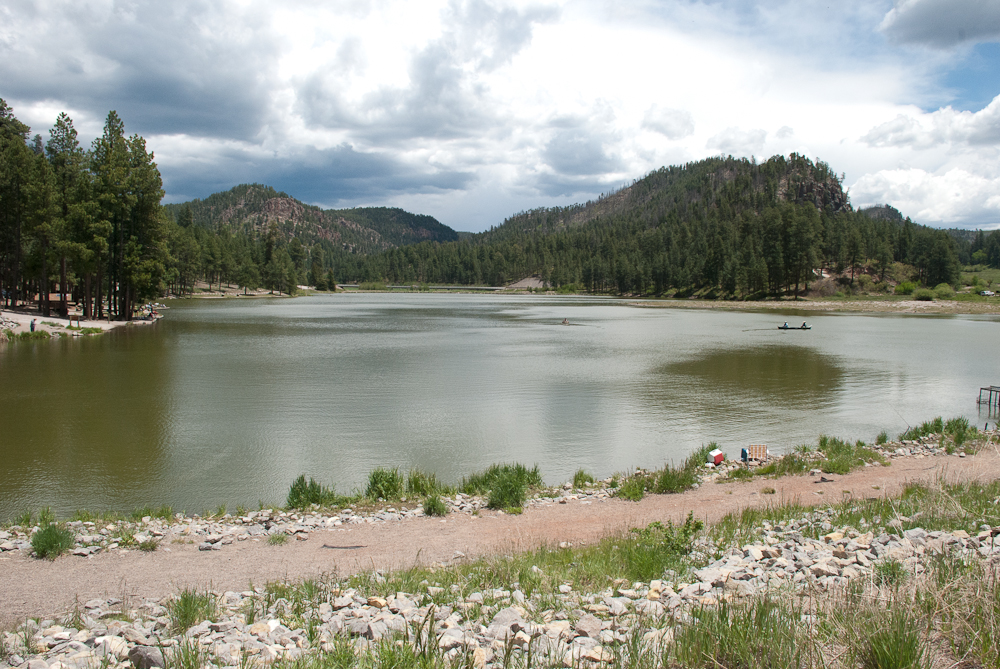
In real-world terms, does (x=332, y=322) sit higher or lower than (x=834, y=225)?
lower

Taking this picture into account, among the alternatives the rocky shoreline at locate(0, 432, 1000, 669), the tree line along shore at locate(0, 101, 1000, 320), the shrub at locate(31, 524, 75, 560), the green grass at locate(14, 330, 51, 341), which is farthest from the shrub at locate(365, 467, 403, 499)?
the tree line along shore at locate(0, 101, 1000, 320)

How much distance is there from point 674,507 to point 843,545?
411 cm

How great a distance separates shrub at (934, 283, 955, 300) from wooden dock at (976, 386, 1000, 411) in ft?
329

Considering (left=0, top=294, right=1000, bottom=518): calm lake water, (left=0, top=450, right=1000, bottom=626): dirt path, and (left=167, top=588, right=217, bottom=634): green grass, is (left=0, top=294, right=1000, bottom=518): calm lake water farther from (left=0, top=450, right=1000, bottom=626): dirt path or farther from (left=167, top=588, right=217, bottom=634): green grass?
(left=167, top=588, right=217, bottom=634): green grass

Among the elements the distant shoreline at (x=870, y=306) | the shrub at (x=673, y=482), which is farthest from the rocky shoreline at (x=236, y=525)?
the distant shoreline at (x=870, y=306)

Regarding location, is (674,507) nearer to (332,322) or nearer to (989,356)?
(989,356)

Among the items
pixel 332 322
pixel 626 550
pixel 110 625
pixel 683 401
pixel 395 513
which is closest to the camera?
pixel 110 625

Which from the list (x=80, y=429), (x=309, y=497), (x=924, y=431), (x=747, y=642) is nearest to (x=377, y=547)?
(x=309, y=497)

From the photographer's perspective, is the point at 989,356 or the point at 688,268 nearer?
the point at 989,356

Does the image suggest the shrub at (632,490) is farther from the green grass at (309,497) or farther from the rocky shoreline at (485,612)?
the green grass at (309,497)

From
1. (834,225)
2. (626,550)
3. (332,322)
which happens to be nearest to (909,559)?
(626,550)

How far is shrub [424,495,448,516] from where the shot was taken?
1150 cm

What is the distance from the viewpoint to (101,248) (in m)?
50.2

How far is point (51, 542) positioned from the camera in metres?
8.92
